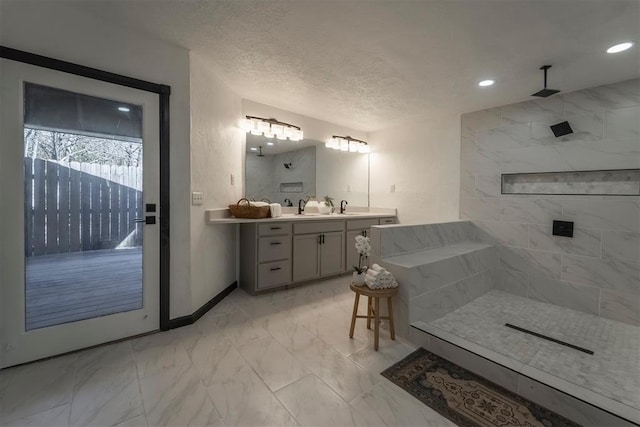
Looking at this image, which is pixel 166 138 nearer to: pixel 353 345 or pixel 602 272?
pixel 353 345

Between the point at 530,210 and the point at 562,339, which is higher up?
the point at 530,210

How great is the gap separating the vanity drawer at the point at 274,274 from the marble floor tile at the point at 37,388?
1.55 m

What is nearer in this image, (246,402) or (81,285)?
(246,402)

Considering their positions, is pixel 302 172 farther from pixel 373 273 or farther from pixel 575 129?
pixel 575 129

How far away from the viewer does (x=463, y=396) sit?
1479mm

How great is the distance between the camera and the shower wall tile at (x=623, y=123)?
235cm

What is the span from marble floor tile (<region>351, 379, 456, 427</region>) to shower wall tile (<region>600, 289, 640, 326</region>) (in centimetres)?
244

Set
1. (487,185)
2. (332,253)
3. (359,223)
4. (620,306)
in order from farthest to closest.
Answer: (359,223) < (332,253) < (487,185) < (620,306)

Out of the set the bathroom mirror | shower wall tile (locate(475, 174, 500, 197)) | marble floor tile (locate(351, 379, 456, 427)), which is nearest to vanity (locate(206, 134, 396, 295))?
the bathroom mirror

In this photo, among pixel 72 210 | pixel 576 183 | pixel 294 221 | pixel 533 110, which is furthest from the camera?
pixel 294 221

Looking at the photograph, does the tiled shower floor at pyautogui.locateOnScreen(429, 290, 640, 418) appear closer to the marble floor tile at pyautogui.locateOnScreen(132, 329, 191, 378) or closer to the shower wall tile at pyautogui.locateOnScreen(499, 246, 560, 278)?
the shower wall tile at pyautogui.locateOnScreen(499, 246, 560, 278)

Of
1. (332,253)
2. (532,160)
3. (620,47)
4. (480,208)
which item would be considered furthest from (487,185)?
(332,253)

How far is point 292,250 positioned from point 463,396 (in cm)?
208

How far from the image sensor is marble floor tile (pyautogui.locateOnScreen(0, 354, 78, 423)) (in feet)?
4.38
